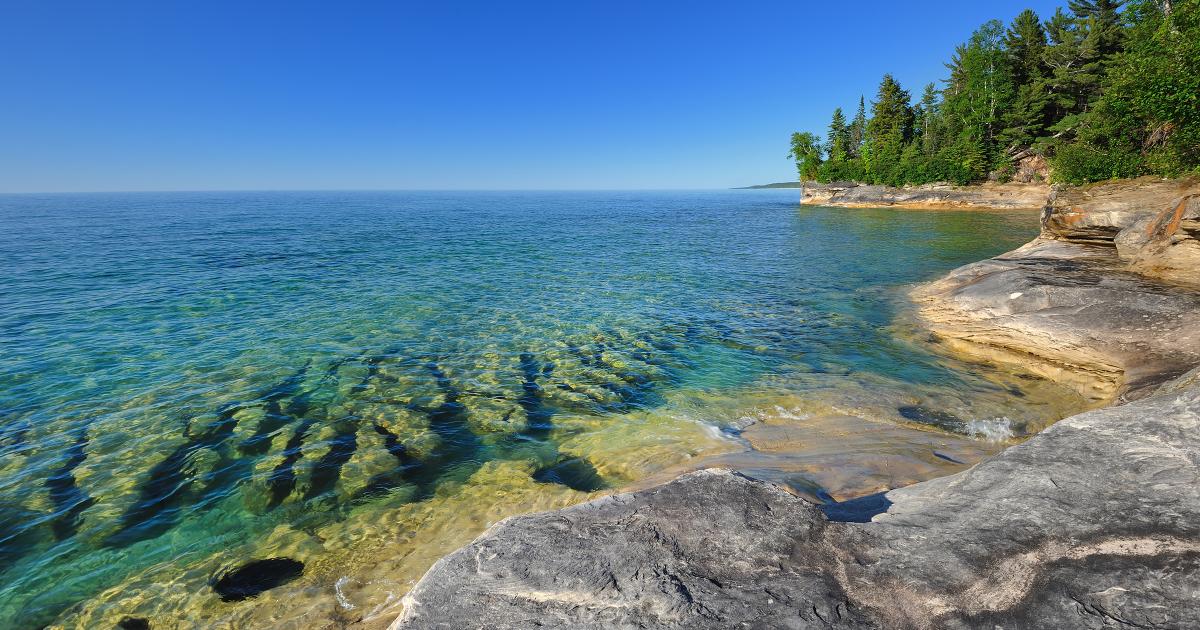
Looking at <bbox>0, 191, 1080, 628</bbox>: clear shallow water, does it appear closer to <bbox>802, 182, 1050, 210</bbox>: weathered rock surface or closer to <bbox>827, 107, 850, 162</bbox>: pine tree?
<bbox>802, 182, 1050, 210</bbox>: weathered rock surface

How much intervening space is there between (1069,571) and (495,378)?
11.4 metres

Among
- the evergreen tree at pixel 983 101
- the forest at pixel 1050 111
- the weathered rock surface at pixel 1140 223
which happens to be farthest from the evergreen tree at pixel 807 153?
the weathered rock surface at pixel 1140 223

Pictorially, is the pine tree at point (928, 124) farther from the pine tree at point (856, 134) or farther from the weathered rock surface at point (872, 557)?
the weathered rock surface at point (872, 557)

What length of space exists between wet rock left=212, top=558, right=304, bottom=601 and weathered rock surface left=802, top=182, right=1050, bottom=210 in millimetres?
77885

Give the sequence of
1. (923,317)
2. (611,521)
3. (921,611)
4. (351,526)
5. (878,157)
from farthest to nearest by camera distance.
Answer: (878,157) < (923,317) < (351,526) < (611,521) < (921,611)

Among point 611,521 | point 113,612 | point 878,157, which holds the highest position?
point 878,157

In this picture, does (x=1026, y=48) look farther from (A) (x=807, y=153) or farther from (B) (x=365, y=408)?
(B) (x=365, y=408)

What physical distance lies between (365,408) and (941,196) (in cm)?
8708

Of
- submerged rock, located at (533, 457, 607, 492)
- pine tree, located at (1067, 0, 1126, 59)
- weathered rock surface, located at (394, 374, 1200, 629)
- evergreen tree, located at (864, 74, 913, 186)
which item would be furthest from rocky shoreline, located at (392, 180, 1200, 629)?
evergreen tree, located at (864, 74, 913, 186)

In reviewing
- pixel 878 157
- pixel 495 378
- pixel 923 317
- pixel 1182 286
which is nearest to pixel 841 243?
pixel 923 317

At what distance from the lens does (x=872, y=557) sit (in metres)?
4.21

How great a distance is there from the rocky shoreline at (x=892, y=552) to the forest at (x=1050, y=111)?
32191 mm

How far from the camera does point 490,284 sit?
25.9 metres

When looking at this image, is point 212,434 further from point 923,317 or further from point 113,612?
point 923,317
